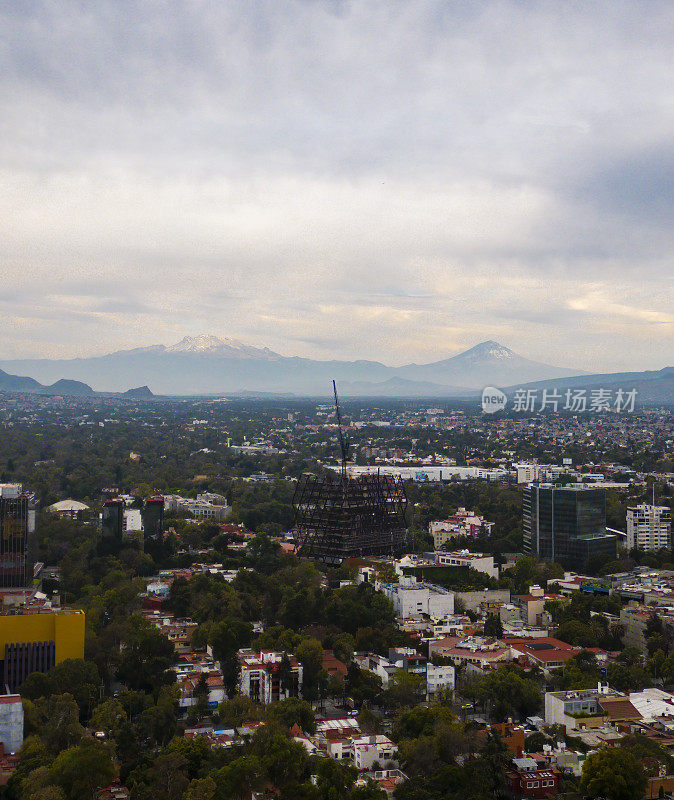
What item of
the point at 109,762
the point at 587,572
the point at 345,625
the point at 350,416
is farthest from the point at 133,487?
the point at 350,416

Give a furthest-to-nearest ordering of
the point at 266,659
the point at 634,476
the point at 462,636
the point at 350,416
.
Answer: the point at 350,416
the point at 634,476
the point at 462,636
the point at 266,659

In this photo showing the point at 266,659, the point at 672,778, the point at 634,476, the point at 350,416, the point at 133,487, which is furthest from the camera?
the point at 350,416

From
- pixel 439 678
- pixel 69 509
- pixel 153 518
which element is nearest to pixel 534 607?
pixel 439 678

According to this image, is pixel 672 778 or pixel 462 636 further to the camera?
pixel 462 636

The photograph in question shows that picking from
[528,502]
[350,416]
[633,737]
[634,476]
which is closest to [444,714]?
[633,737]

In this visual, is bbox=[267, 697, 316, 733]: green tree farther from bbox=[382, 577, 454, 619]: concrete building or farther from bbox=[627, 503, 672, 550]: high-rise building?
bbox=[627, 503, 672, 550]: high-rise building

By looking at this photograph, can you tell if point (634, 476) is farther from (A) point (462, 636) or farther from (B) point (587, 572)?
(A) point (462, 636)

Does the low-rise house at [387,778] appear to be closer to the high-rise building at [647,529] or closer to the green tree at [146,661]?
the green tree at [146,661]

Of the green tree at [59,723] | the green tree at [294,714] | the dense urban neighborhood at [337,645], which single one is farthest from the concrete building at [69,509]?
the green tree at [294,714]
